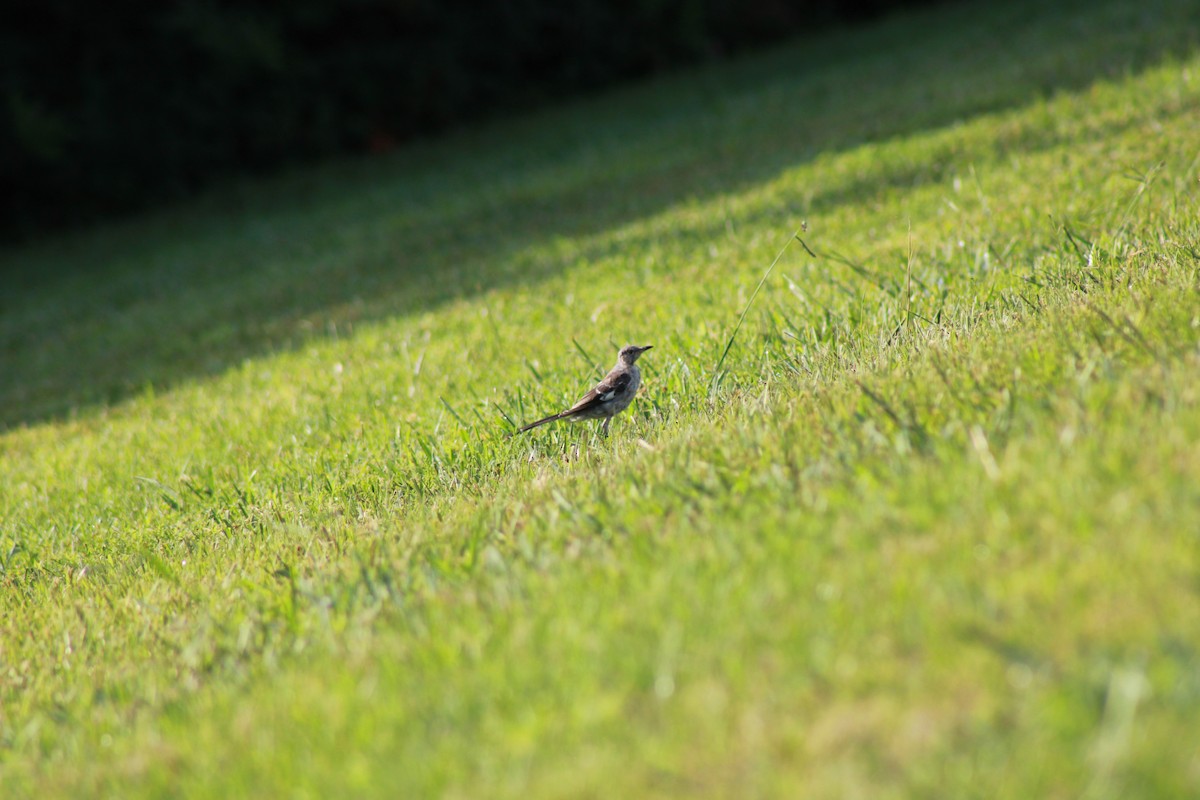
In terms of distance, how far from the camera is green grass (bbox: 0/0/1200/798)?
2.35 metres

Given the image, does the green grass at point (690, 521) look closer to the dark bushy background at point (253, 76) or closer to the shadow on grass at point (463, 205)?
the shadow on grass at point (463, 205)

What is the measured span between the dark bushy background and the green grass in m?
14.2

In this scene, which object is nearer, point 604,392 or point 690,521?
point 690,521

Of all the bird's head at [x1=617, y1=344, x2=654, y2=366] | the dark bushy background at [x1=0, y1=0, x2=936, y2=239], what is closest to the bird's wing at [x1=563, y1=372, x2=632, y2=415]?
the bird's head at [x1=617, y1=344, x2=654, y2=366]

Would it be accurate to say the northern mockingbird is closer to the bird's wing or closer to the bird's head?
the bird's wing

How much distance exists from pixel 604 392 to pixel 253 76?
2108cm

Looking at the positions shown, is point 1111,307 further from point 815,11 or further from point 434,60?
point 815,11

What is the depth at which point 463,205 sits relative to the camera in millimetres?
15078

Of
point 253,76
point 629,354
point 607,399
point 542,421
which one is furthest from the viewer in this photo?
point 253,76

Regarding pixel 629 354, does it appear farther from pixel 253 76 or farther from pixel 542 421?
pixel 253 76

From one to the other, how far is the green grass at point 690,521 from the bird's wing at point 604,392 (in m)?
0.17

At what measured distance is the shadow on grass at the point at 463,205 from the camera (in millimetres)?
10172

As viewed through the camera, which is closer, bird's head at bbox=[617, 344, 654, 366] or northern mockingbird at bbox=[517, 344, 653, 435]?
northern mockingbird at bbox=[517, 344, 653, 435]

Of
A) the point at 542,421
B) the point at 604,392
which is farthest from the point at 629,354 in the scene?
the point at 542,421
